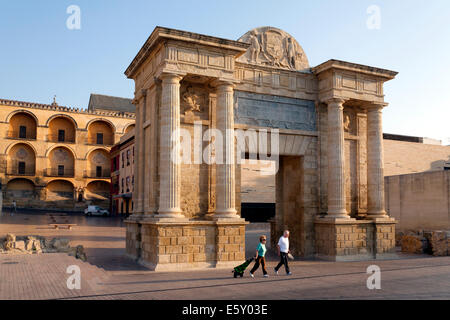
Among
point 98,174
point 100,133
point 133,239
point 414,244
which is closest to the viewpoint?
point 133,239

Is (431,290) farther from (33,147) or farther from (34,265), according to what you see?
(33,147)

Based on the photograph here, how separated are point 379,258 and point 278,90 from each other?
845 centimetres

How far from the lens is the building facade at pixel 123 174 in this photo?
160 ft

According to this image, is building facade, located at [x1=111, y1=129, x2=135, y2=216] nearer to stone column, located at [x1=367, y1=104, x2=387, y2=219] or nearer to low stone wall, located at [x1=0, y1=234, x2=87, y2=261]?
low stone wall, located at [x1=0, y1=234, x2=87, y2=261]

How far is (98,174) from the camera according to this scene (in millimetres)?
61938

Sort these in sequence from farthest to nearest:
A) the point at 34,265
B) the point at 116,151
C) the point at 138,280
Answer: the point at 116,151 < the point at 34,265 < the point at 138,280

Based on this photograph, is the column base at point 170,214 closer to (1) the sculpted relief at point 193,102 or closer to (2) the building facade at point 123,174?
(1) the sculpted relief at point 193,102

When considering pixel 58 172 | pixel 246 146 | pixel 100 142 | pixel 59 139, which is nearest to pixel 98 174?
pixel 100 142

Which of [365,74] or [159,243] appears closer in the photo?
[159,243]

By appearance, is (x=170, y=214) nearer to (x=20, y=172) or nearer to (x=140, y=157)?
(x=140, y=157)

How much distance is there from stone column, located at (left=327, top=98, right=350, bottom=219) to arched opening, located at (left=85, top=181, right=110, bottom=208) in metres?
48.6

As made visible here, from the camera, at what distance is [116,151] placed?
188 feet

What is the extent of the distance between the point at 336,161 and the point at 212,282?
346 inches

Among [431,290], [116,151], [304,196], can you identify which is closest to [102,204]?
[116,151]
